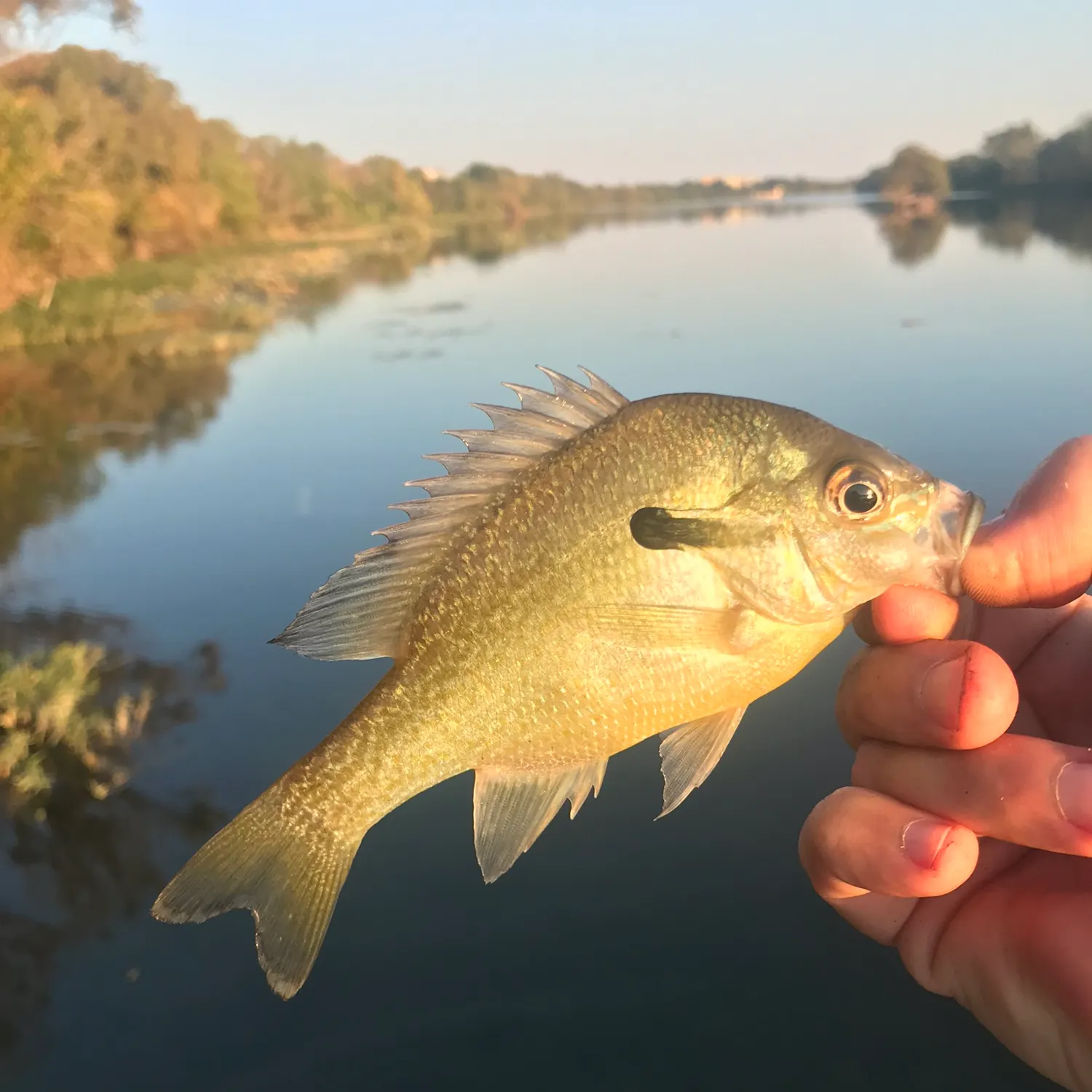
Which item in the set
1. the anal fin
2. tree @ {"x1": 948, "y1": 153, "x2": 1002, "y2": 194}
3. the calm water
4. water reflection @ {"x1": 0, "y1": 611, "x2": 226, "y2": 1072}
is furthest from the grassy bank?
tree @ {"x1": 948, "y1": 153, "x2": 1002, "y2": 194}

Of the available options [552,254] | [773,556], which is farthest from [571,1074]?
[552,254]

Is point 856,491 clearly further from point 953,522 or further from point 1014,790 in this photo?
point 1014,790

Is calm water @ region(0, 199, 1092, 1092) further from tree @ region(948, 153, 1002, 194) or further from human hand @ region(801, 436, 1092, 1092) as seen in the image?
tree @ region(948, 153, 1002, 194)

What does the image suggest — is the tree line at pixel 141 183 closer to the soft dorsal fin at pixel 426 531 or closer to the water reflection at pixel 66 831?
the water reflection at pixel 66 831

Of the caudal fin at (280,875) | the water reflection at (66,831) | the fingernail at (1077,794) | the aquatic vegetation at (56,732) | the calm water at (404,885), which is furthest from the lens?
the aquatic vegetation at (56,732)

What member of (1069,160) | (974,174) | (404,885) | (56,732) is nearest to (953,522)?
(404,885)

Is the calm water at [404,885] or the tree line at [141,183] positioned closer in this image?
the calm water at [404,885]

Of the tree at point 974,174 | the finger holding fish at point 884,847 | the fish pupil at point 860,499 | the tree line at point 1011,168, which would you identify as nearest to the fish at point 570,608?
the fish pupil at point 860,499
